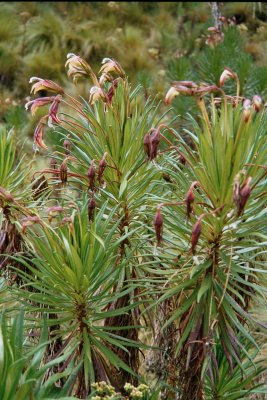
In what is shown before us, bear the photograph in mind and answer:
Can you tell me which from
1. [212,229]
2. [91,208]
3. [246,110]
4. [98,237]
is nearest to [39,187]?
[91,208]

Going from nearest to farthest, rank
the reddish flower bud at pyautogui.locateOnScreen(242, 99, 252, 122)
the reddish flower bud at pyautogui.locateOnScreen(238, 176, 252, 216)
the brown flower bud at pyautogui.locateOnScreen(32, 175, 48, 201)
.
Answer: the reddish flower bud at pyautogui.locateOnScreen(238, 176, 252, 216) < the reddish flower bud at pyautogui.locateOnScreen(242, 99, 252, 122) < the brown flower bud at pyautogui.locateOnScreen(32, 175, 48, 201)

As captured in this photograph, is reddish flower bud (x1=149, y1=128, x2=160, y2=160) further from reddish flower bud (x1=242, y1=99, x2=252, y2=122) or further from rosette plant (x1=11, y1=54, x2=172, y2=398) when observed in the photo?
reddish flower bud (x1=242, y1=99, x2=252, y2=122)

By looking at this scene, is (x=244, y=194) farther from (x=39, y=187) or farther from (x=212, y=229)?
(x=39, y=187)

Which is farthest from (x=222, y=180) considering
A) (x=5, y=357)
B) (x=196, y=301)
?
(x=5, y=357)

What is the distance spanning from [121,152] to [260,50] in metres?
3.99

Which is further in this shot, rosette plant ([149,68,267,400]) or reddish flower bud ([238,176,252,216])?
rosette plant ([149,68,267,400])

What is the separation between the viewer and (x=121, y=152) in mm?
1754

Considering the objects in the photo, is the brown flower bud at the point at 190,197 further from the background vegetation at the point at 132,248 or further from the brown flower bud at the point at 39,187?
the brown flower bud at the point at 39,187

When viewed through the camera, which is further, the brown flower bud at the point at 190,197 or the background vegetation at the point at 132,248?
the background vegetation at the point at 132,248

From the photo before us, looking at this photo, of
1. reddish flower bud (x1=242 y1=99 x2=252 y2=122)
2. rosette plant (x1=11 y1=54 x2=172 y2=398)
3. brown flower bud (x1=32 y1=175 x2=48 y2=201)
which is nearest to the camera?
reddish flower bud (x1=242 y1=99 x2=252 y2=122)

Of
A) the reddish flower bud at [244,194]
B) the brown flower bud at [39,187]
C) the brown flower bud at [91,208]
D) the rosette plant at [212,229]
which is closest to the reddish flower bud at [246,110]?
the rosette plant at [212,229]

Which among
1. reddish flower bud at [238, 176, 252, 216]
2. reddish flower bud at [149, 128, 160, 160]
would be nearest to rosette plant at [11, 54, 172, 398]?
reddish flower bud at [149, 128, 160, 160]

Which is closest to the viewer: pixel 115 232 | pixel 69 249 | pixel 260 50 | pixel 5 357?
pixel 5 357

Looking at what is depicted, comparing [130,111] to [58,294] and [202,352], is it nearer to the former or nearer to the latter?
[58,294]
